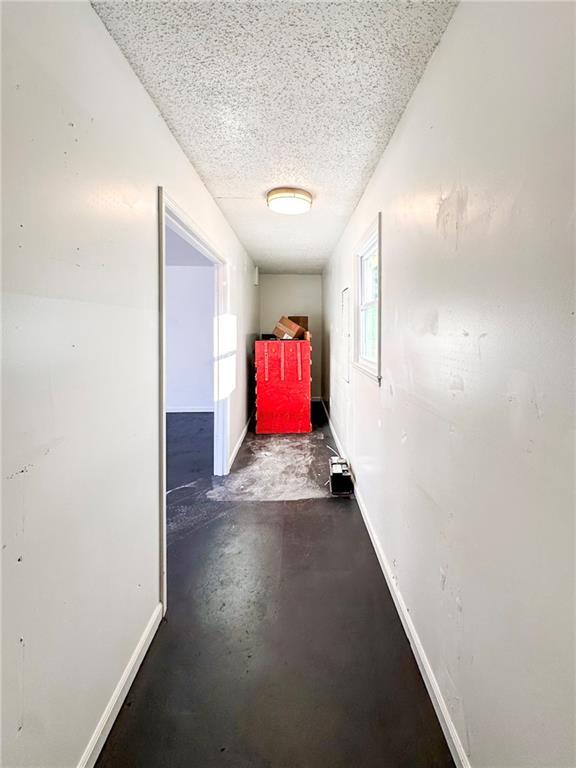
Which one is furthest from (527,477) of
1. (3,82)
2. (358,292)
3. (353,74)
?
(358,292)

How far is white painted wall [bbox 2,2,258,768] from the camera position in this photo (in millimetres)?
871

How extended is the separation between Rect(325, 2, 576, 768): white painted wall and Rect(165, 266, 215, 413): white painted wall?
537 centimetres

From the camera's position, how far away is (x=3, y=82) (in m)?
0.83

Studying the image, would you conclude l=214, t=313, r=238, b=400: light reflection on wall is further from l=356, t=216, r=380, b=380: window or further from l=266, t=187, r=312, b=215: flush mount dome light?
l=356, t=216, r=380, b=380: window

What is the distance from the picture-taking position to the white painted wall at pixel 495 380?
74cm

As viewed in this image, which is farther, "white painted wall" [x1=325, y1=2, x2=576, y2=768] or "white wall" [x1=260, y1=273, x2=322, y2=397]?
"white wall" [x1=260, y1=273, x2=322, y2=397]

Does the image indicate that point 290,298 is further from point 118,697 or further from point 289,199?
point 118,697

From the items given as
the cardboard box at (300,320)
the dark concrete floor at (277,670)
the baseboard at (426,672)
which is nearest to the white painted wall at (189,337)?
the cardboard box at (300,320)

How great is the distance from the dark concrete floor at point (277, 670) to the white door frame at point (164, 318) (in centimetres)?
35

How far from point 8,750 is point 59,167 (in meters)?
1.42

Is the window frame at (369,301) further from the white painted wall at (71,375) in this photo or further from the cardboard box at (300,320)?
the cardboard box at (300,320)

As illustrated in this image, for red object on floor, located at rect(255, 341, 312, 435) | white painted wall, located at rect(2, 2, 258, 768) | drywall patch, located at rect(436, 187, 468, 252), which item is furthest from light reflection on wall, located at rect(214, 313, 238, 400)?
drywall patch, located at rect(436, 187, 468, 252)

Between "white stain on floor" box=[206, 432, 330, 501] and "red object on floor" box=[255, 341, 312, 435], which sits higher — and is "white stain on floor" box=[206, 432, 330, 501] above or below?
below

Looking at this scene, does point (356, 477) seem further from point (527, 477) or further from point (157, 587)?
point (527, 477)
